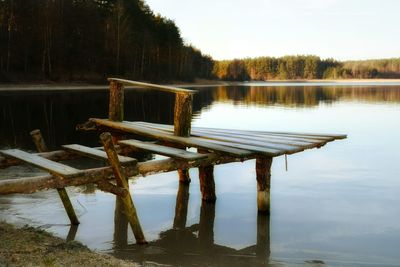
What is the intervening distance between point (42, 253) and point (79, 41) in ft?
215

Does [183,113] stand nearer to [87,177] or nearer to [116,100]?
[116,100]

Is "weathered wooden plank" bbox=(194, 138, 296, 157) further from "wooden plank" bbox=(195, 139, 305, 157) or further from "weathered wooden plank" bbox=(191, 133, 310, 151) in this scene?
Answer: "weathered wooden plank" bbox=(191, 133, 310, 151)

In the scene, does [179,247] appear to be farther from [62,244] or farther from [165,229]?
[62,244]

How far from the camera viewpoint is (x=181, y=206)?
939 centimetres

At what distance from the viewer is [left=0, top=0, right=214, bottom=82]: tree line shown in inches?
2319

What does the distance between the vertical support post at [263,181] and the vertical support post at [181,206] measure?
152cm

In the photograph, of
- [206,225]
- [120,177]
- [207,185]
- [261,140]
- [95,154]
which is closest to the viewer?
[120,177]

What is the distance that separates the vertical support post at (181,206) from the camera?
837cm

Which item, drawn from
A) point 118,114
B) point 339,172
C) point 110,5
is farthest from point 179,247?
point 110,5

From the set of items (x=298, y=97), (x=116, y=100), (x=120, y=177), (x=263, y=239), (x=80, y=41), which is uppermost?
(x=80, y=41)

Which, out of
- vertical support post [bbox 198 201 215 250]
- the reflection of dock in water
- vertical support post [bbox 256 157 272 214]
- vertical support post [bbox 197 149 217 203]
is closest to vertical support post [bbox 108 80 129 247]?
the reflection of dock in water

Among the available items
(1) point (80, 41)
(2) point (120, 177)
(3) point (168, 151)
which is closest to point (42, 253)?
(2) point (120, 177)

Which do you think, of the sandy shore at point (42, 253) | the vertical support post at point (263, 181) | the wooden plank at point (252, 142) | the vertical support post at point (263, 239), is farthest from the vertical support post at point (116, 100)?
the sandy shore at point (42, 253)

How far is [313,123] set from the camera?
93.0 ft
